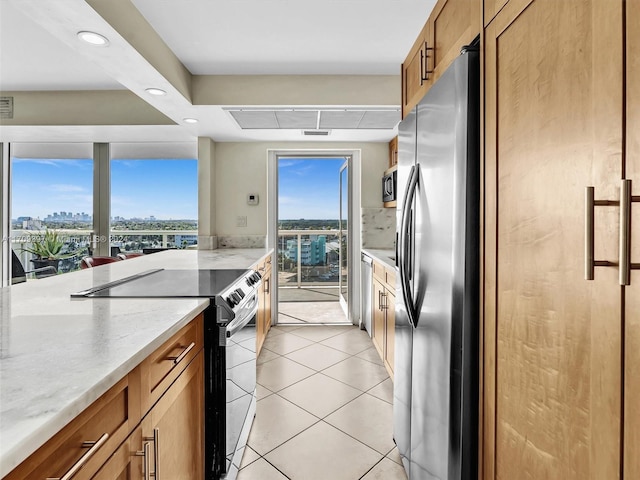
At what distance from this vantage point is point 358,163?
416 centimetres

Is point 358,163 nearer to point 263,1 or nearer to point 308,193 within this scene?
point 308,193

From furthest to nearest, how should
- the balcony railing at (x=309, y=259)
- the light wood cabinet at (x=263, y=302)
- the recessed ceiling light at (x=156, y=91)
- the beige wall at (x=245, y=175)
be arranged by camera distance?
the balcony railing at (x=309, y=259)
the beige wall at (x=245, y=175)
the light wood cabinet at (x=263, y=302)
the recessed ceiling light at (x=156, y=91)

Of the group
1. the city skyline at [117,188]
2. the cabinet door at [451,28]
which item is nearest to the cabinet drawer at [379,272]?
the city skyline at [117,188]

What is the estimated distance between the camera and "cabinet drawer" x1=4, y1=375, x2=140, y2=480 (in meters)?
0.59

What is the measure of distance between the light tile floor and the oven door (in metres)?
0.16

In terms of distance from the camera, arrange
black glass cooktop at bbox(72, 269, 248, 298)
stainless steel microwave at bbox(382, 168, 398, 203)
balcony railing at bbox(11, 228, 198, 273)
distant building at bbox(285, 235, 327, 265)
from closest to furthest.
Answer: black glass cooktop at bbox(72, 269, 248, 298) → stainless steel microwave at bbox(382, 168, 398, 203) → balcony railing at bbox(11, 228, 198, 273) → distant building at bbox(285, 235, 327, 265)

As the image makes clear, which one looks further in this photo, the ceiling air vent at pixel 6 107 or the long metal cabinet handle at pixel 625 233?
the ceiling air vent at pixel 6 107

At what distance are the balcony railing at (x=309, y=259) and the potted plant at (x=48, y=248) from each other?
2.64 meters

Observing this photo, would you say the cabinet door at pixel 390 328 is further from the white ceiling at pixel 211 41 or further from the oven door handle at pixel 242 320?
the white ceiling at pixel 211 41

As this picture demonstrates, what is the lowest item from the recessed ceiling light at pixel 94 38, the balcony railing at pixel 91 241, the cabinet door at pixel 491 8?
the balcony railing at pixel 91 241

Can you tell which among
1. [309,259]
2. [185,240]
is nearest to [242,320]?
[185,240]

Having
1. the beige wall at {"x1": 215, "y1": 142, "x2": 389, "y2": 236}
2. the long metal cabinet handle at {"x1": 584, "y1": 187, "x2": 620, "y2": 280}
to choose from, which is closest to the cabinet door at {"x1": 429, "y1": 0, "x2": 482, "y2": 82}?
the long metal cabinet handle at {"x1": 584, "y1": 187, "x2": 620, "y2": 280}

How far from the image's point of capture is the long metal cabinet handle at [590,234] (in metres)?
0.61

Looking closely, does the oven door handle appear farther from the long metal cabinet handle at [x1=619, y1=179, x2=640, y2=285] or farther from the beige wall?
the beige wall
